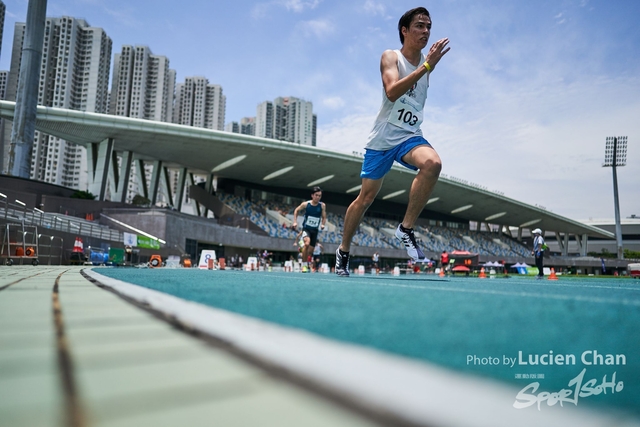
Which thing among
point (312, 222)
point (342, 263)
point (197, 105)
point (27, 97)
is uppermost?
point (197, 105)

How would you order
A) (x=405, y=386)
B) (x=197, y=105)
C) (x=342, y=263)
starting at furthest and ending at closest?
(x=197, y=105)
(x=342, y=263)
(x=405, y=386)

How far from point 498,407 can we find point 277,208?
4455 centimetres

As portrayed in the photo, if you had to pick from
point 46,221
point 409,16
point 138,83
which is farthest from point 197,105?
point 409,16

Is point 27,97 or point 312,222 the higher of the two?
point 27,97

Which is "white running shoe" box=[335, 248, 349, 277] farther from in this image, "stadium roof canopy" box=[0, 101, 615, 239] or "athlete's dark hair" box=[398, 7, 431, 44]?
"stadium roof canopy" box=[0, 101, 615, 239]

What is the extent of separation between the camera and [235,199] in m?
42.2

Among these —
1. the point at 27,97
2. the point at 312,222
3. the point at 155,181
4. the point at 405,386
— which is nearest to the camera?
the point at 405,386

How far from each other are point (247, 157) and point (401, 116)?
32.6 meters

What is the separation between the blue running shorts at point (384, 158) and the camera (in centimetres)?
395

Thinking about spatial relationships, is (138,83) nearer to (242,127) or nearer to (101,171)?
(242,127)

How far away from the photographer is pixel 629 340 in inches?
34.3

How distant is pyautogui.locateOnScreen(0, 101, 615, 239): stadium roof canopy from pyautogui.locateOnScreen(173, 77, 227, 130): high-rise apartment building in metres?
47.5

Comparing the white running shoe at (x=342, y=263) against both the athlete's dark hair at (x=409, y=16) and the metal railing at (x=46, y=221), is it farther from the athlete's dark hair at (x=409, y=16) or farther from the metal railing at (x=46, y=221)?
the metal railing at (x=46, y=221)

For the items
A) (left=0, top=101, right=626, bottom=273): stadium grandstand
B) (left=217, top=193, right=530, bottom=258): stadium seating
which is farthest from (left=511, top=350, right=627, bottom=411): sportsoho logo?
(left=217, top=193, right=530, bottom=258): stadium seating
